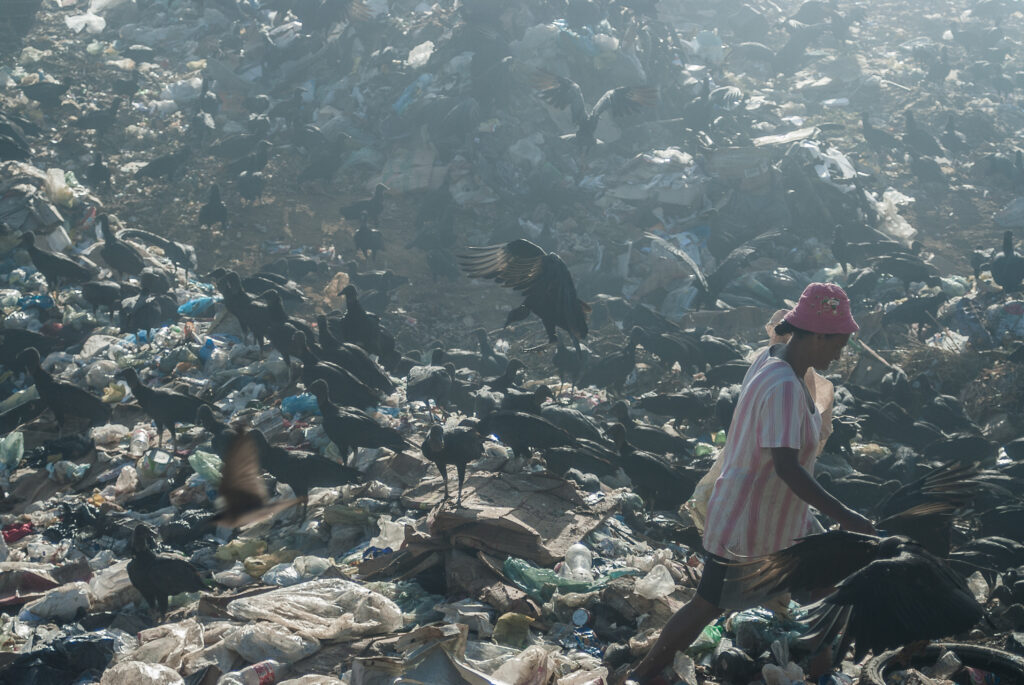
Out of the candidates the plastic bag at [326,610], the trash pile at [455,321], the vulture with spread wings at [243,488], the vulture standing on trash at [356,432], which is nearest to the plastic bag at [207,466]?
the trash pile at [455,321]

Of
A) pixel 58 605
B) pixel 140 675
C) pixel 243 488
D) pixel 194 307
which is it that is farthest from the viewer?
pixel 194 307

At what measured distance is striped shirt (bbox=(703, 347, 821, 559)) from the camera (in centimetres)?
293

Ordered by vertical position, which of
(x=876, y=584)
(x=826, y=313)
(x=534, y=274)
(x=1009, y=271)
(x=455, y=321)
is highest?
(x=826, y=313)

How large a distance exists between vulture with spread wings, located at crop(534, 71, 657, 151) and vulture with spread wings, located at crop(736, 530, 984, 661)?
10.9 m

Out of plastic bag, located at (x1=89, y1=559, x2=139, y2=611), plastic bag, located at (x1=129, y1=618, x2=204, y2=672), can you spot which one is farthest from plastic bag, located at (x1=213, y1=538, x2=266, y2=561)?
plastic bag, located at (x1=129, y1=618, x2=204, y2=672)

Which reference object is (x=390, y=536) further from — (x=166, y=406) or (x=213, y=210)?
(x=213, y=210)

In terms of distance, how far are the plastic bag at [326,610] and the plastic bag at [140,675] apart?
21.6 inches

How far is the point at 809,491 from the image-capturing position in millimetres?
2865

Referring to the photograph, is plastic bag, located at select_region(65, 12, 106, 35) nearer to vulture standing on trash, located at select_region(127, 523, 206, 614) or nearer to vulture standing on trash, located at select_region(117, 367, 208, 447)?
vulture standing on trash, located at select_region(117, 367, 208, 447)

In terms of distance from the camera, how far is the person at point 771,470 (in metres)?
2.90

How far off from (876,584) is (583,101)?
457 inches

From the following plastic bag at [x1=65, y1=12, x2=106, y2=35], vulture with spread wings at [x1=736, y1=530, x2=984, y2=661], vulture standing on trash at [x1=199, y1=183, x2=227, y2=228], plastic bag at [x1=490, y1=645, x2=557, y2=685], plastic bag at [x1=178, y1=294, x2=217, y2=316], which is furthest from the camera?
plastic bag at [x1=65, y1=12, x2=106, y2=35]

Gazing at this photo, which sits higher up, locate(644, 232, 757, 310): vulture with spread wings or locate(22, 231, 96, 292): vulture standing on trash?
locate(22, 231, 96, 292): vulture standing on trash

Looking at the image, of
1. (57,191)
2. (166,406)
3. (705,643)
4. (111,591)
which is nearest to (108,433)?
(166,406)
